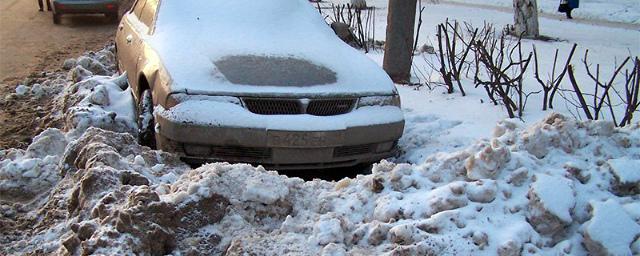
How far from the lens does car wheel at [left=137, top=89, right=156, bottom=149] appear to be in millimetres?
4566

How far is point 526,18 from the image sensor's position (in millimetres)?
12242

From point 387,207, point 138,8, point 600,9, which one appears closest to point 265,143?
point 387,207

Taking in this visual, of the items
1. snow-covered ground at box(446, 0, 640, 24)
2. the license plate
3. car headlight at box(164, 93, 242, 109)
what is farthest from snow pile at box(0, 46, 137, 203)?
snow-covered ground at box(446, 0, 640, 24)

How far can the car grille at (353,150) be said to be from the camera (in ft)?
13.9

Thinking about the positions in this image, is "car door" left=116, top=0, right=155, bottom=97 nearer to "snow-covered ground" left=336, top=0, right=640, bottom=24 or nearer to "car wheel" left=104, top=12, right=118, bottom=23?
"car wheel" left=104, top=12, right=118, bottom=23

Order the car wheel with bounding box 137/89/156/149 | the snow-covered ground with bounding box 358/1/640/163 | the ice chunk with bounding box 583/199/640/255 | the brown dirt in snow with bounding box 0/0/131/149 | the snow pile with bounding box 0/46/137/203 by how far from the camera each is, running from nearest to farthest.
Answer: the ice chunk with bounding box 583/199/640/255 < the snow pile with bounding box 0/46/137/203 < the car wheel with bounding box 137/89/156/149 < the snow-covered ground with bounding box 358/1/640/163 < the brown dirt in snow with bounding box 0/0/131/149

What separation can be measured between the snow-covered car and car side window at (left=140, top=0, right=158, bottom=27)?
0.26 meters

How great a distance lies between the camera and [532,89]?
668 centimetres

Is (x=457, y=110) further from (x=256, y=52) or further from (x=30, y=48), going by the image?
(x=30, y=48)

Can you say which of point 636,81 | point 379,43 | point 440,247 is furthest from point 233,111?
point 379,43

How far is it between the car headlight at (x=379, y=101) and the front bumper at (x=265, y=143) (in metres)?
0.20

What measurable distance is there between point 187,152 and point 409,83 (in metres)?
3.71

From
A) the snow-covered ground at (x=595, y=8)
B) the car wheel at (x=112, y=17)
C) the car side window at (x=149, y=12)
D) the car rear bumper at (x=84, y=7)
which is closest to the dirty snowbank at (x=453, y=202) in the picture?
the car side window at (x=149, y=12)

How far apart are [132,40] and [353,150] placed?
2659 millimetres
